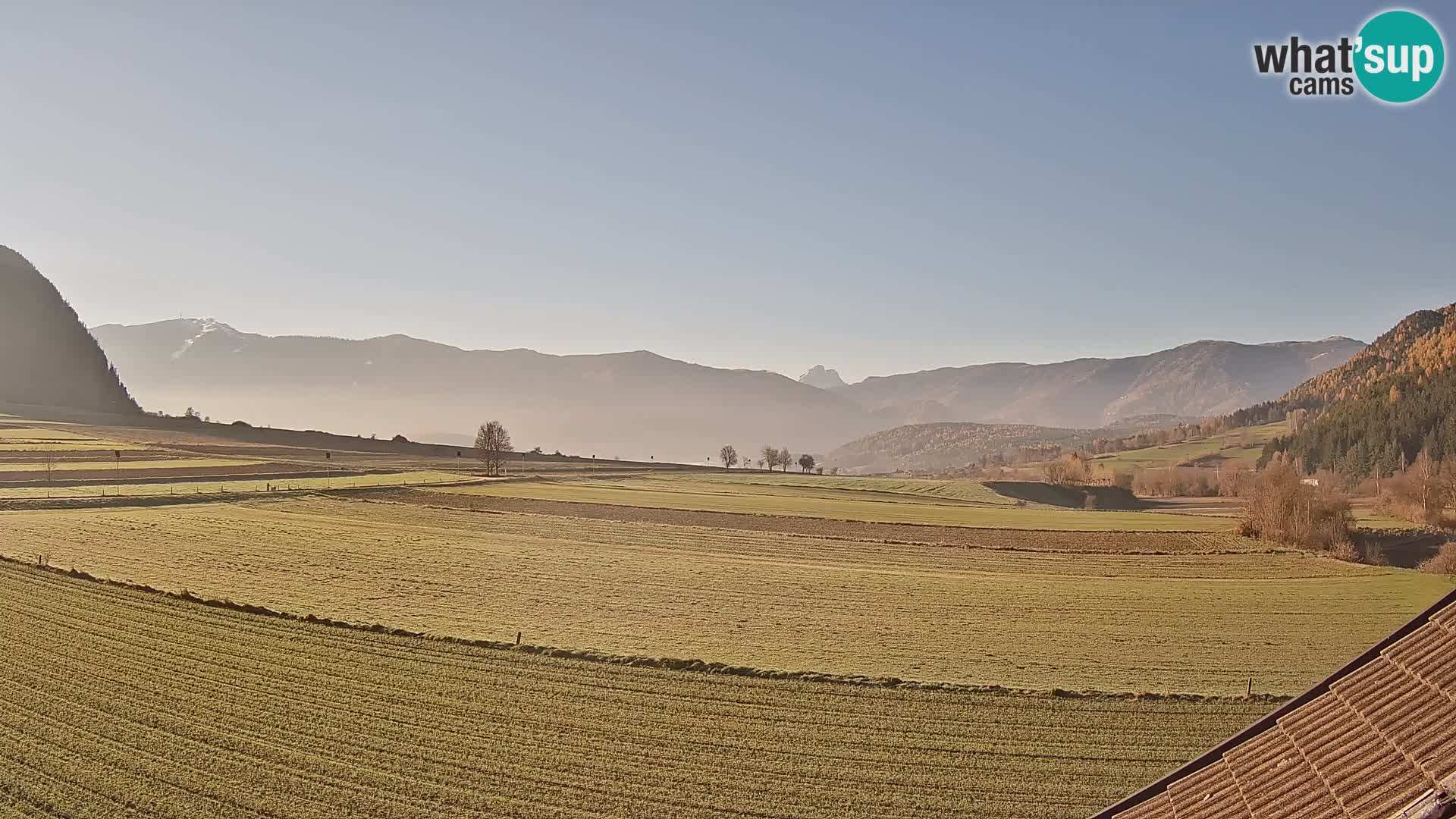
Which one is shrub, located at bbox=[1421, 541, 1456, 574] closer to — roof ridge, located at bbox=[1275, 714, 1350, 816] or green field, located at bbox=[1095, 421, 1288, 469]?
roof ridge, located at bbox=[1275, 714, 1350, 816]

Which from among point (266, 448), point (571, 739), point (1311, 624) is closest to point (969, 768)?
point (571, 739)

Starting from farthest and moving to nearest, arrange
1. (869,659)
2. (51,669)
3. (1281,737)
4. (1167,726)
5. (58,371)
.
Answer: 1. (58,371)
2. (869,659)
3. (51,669)
4. (1167,726)
5. (1281,737)

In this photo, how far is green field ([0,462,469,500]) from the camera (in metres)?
62.7

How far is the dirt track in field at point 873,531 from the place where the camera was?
5828cm

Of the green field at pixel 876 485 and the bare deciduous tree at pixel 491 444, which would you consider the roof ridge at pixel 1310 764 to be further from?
the bare deciduous tree at pixel 491 444

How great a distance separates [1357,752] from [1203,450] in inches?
7669

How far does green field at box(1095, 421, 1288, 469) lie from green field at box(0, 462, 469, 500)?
368 feet

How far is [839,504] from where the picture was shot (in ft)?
280

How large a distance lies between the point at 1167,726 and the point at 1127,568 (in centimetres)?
3087

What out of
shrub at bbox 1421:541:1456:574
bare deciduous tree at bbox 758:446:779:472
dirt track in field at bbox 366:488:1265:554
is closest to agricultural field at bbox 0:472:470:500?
dirt track in field at bbox 366:488:1265:554

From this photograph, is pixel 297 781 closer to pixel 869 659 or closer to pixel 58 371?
pixel 869 659

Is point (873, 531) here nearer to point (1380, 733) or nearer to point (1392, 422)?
point (1380, 733)

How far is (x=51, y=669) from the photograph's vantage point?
21.3 m

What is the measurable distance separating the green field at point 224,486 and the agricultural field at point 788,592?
9.85 metres
